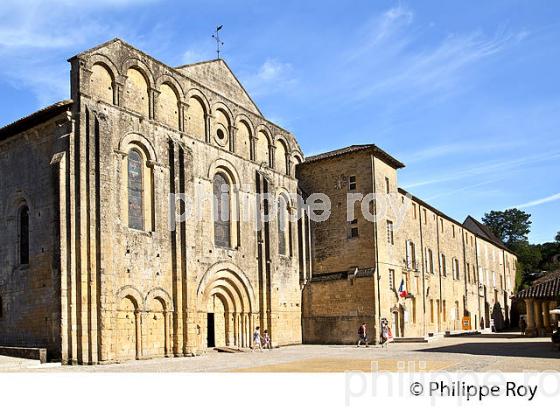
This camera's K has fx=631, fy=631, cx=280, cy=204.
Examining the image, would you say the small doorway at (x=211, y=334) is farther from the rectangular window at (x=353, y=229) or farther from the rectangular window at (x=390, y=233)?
the rectangular window at (x=390, y=233)

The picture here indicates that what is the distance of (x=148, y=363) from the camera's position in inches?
912

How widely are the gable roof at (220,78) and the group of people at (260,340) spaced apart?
12.2 metres

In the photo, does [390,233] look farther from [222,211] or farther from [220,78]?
[220,78]

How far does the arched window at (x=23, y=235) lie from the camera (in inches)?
1000

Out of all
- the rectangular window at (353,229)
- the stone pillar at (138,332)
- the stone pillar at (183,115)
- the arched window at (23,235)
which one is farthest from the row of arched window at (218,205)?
the arched window at (23,235)

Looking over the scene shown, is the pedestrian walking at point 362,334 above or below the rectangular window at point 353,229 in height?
below

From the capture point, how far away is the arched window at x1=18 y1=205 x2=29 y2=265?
25.4m

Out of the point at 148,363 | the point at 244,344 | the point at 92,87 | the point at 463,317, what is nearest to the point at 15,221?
the point at 92,87

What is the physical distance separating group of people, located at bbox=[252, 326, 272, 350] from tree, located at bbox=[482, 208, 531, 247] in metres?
77.2

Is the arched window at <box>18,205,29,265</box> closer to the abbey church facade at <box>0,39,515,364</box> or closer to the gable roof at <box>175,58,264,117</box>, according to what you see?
the abbey church facade at <box>0,39,515,364</box>

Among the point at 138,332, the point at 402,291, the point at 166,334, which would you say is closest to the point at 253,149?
the point at 166,334

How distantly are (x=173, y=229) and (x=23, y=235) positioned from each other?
607 centimetres

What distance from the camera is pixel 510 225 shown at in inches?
4035

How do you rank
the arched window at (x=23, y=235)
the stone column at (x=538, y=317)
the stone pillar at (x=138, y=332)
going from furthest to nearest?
the stone column at (x=538, y=317)
the arched window at (x=23, y=235)
the stone pillar at (x=138, y=332)
